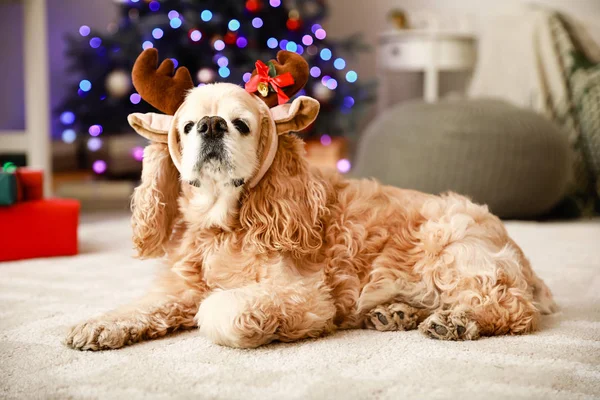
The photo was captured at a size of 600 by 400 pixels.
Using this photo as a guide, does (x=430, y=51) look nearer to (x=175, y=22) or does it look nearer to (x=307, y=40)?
(x=307, y=40)

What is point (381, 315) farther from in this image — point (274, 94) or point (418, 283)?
point (274, 94)

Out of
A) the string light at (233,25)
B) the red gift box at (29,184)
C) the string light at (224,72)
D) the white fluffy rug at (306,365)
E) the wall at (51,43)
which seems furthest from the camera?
the wall at (51,43)

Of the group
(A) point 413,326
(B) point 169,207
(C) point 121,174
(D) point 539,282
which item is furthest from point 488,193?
(C) point 121,174

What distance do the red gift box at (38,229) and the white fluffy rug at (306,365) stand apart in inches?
28.3

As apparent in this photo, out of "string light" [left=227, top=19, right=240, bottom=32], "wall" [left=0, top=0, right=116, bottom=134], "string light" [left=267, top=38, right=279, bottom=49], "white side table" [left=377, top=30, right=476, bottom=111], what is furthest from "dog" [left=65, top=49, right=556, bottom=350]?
"white side table" [left=377, top=30, right=476, bottom=111]

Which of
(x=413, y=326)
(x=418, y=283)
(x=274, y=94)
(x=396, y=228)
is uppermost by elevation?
(x=274, y=94)

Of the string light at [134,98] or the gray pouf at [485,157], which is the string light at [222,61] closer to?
the string light at [134,98]

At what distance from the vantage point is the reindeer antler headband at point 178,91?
1718 millimetres

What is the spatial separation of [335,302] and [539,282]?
0.62 meters

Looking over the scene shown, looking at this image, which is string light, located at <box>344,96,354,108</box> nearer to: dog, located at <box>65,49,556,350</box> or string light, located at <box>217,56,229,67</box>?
string light, located at <box>217,56,229,67</box>

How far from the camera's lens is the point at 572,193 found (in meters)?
4.39

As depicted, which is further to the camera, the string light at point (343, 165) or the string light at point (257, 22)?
the string light at point (343, 165)

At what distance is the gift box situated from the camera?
8.95 feet

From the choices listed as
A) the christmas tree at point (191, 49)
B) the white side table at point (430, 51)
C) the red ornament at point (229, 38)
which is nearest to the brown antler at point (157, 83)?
the christmas tree at point (191, 49)
